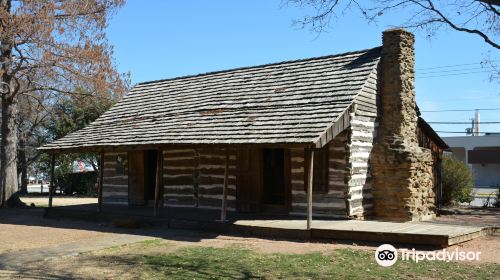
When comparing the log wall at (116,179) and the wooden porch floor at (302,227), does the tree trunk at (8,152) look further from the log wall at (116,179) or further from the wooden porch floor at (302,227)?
the wooden porch floor at (302,227)

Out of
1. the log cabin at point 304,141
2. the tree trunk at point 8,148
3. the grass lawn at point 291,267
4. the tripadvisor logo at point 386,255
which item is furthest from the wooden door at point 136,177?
the tripadvisor logo at point 386,255

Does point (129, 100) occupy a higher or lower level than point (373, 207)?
higher

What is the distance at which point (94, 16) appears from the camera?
20.3 metres

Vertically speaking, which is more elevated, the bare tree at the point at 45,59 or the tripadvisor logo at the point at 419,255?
the bare tree at the point at 45,59

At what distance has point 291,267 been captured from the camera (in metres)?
8.57

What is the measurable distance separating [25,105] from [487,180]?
41595 millimetres

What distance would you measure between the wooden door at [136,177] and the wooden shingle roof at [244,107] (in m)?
1.15

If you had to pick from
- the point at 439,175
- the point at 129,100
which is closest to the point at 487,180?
the point at 439,175

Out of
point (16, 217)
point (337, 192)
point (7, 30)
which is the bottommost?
point (16, 217)

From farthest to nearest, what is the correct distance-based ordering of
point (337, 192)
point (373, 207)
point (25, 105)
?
point (25, 105)
point (373, 207)
point (337, 192)

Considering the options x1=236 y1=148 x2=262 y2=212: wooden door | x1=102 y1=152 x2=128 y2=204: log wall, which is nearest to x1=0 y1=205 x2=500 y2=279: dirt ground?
x1=236 y1=148 x2=262 y2=212: wooden door

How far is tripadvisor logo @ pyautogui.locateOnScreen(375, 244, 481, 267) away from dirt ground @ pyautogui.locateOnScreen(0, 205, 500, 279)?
0.28 metres

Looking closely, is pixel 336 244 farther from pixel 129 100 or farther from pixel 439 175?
pixel 129 100

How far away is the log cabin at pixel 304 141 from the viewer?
13.4 metres
